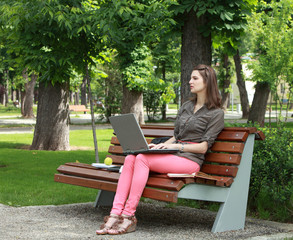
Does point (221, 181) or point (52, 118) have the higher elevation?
point (52, 118)

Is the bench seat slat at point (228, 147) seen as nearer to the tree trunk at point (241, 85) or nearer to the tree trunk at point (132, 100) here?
the tree trunk at point (132, 100)

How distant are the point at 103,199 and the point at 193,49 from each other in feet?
9.02

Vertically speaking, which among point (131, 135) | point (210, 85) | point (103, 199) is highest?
point (210, 85)

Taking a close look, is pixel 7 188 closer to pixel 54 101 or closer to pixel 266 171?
pixel 266 171

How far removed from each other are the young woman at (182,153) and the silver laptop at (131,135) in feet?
0.25

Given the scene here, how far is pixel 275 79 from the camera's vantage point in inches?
637

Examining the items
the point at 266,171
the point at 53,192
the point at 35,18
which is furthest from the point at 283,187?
the point at 35,18

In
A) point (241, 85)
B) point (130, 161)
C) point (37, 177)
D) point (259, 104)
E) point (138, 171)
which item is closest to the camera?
point (138, 171)

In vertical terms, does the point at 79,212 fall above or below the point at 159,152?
below

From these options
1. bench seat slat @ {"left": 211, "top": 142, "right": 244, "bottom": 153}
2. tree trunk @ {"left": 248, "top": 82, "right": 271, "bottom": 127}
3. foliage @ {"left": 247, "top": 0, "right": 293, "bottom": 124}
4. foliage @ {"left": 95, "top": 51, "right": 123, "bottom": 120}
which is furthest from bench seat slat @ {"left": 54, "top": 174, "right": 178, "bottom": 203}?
foliage @ {"left": 95, "top": 51, "right": 123, "bottom": 120}

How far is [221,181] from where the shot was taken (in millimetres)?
4969

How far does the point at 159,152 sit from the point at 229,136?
0.71m

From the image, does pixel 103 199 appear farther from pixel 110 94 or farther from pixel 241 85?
pixel 241 85

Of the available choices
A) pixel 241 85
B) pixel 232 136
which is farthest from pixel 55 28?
pixel 241 85
